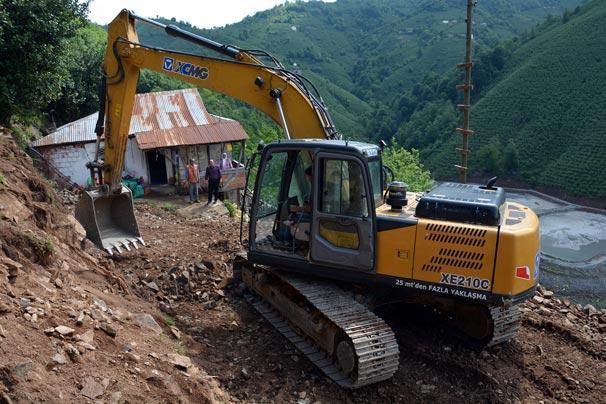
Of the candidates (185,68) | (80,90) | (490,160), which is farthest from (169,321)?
(490,160)

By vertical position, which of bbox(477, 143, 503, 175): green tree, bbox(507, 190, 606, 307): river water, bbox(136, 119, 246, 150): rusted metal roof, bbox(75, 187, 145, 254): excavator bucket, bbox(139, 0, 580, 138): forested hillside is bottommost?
bbox(507, 190, 606, 307): river water

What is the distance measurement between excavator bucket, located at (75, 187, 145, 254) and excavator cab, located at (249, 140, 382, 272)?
10.3 ft

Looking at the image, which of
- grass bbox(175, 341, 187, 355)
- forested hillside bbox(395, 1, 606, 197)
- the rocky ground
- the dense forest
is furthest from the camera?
forested hillside bbox(395, 1, 606, 197)

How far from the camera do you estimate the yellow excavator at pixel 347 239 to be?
614cm

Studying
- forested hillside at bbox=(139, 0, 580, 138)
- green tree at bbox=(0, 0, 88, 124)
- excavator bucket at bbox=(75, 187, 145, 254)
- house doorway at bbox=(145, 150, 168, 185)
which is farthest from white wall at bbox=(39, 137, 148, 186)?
forested hillside at bbox=(139, 0, 580, 138)

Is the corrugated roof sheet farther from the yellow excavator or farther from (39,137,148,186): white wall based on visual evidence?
the yellow excavator

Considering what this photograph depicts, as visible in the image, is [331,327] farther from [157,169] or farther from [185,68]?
[157,169]

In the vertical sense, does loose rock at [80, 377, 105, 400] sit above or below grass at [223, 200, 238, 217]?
above

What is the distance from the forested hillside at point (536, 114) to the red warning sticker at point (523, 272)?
52.4m

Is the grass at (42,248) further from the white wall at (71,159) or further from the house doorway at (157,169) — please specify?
the house doorway at (157,169)

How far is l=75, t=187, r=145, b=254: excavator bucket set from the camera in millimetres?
9312

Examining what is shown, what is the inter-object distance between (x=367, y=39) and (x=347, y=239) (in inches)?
4941

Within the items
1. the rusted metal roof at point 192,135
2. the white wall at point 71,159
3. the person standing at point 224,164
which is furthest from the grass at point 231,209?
the white wall at point 71,159

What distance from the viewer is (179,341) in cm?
679
